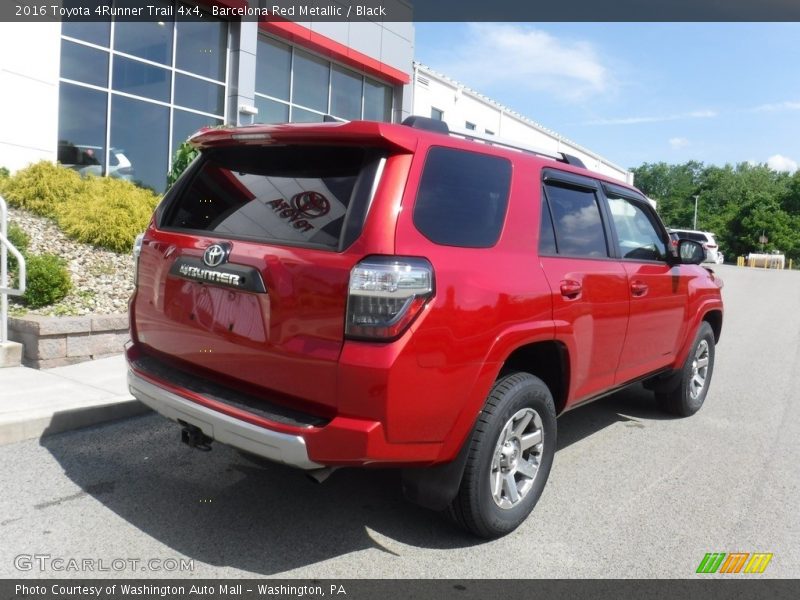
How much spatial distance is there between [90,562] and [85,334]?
134 inches

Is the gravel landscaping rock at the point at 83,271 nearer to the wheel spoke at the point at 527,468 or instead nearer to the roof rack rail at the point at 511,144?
the roof rack rail at the point at 511,144

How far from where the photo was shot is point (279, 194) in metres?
3.12

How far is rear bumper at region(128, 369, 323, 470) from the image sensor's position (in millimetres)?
2701

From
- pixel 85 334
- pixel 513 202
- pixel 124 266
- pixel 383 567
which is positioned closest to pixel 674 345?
pixel 513 202

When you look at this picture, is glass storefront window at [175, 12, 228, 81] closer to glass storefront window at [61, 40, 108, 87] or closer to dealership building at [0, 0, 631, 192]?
dealership building at [0, 0, 631, 192]

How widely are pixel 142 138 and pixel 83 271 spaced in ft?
21.2

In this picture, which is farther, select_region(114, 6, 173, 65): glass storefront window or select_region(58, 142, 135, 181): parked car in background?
select_region(114, 6, 173, 65): glass storefront window

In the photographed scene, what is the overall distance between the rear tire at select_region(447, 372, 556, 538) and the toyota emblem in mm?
1393

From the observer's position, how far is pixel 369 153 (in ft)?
9.66

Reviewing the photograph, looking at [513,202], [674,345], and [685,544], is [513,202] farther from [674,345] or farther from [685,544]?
[674,345]

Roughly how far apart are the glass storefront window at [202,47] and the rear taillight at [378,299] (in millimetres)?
12640

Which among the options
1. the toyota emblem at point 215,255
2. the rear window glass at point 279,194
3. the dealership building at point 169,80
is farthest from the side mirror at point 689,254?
the dealership building at point 169,80

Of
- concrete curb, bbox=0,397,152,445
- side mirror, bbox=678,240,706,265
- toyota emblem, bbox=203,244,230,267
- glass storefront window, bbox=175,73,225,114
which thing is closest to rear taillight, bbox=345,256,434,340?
toyota emblem, bbox=203,244,230,267

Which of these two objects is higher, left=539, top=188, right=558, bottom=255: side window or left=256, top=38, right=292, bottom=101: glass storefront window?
left=256, top=38, right=292, bottom=101: glass storefront window
